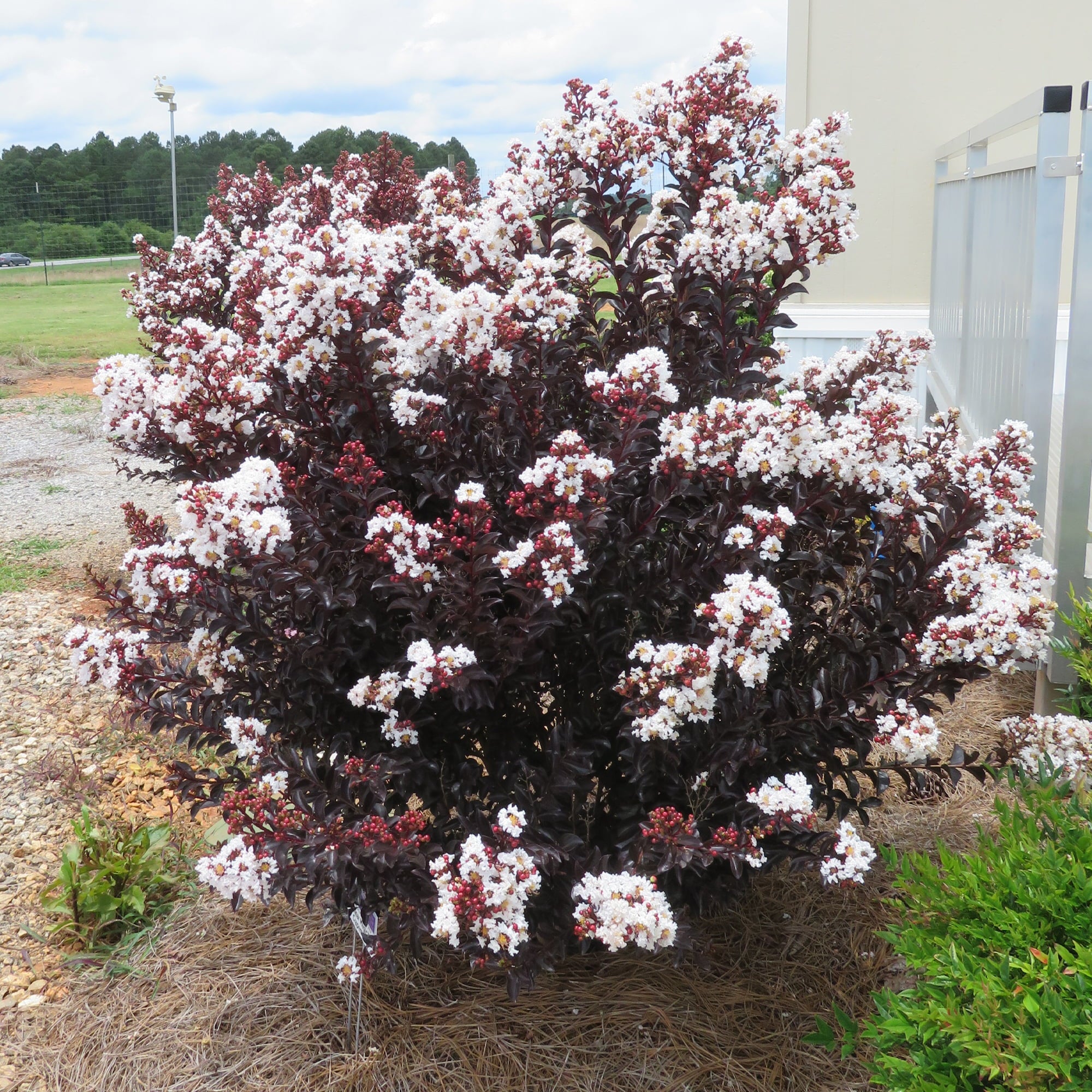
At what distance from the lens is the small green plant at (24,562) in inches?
204

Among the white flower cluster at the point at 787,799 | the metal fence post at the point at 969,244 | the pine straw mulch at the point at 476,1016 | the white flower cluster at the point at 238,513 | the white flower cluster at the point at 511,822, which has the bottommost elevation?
the pine straw mulch at the point at 476,1016

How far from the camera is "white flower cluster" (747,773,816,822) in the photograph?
1.67m

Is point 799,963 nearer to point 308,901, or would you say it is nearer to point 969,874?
point 969,874

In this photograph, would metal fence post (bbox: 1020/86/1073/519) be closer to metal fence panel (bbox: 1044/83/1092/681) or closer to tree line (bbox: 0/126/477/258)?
metal fence panel (bbox: 1044/83/1092/681)

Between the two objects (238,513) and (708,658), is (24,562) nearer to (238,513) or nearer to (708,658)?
(238,513)

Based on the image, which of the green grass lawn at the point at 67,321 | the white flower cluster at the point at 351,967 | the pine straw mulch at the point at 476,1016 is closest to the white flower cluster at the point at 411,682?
the white flower cluster at the point at 351,967

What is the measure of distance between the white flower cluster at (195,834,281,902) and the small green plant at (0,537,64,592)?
393cm

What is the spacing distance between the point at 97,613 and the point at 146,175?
23.1 meters

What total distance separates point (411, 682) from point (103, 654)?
847 millimetres

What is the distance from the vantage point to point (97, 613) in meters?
4.66

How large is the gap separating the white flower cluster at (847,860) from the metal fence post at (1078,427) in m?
1.54

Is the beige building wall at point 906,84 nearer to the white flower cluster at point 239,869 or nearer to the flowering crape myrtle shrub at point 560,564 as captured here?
the flowering crape myrtle shrub at point 560,564

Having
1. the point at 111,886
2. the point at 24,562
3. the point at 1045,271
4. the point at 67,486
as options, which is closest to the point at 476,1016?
the point at 111,886

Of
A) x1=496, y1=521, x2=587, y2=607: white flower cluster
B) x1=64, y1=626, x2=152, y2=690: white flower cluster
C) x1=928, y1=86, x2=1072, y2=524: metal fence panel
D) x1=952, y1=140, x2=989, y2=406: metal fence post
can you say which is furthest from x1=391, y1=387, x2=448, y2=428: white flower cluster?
x1=952, y1=140, x2=989, y2=406: metal fence post
